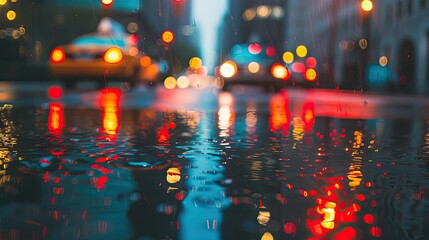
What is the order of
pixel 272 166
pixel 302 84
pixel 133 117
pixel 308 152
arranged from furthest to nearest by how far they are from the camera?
pixel 302 84 < pixel 133 117 < pixel 308 152 < pixel 272 166

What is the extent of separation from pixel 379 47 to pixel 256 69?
26159 mm

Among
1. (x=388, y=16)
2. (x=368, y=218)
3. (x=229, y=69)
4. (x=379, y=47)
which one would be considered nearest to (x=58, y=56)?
(x=229, y=69)

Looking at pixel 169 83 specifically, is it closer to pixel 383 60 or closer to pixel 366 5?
pixel 366 5

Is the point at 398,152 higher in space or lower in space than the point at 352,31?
lower

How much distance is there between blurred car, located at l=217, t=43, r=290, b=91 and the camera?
24.5 m

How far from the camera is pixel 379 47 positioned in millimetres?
48938

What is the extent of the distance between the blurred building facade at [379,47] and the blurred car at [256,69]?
36.6 feet

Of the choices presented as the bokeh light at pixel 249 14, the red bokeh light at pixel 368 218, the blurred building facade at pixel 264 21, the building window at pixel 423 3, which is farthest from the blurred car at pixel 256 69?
the bokeh light at pixel 249 14

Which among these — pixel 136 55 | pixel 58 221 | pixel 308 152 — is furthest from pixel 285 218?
pixel 136 55

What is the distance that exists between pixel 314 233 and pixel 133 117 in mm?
8657

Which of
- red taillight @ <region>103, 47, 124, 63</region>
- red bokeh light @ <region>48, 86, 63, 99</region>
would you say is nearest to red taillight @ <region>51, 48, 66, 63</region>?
red bokeh light @ <region>48, 86, 63, 99</region>

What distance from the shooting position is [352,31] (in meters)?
58.3

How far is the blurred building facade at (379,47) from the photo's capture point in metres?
39.4

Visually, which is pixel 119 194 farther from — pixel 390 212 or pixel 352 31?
pixel 352 31
